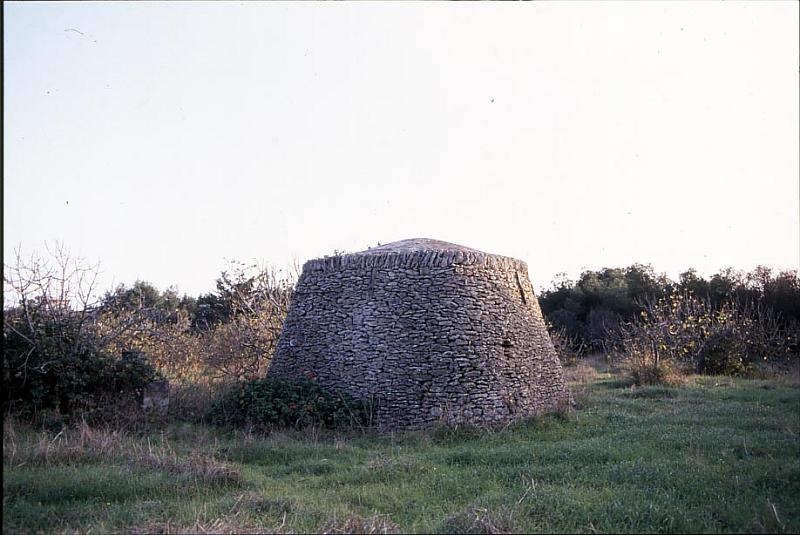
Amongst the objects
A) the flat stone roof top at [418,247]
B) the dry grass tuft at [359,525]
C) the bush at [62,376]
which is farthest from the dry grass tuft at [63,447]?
the flat stone roof top at [418,247]

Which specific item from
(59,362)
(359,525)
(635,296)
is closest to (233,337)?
(59,362)

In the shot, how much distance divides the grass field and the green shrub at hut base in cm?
45

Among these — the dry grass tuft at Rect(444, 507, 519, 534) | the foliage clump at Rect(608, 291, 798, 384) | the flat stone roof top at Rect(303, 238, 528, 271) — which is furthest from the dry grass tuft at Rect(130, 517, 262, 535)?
the foliage clump at Rect(608, 291, 798, 384)

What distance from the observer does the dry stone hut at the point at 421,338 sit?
10.8m

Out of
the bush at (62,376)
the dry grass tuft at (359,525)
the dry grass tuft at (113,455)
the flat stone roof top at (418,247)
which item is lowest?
the dry grass tuft at (359,525)

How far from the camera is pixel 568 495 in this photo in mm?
6148

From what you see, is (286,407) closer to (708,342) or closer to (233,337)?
(233,337)

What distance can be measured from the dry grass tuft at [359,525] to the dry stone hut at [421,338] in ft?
16.4

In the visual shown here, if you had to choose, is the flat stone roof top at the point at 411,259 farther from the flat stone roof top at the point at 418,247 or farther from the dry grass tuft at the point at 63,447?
the dry grass tuft at the point at 63,447

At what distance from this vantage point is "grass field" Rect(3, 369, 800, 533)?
551 centimetres

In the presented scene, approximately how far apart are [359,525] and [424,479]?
1.78 m

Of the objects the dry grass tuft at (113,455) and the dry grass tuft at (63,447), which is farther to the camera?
the dry grass tuft at (63,447)

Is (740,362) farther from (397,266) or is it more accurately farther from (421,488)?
(421,488)

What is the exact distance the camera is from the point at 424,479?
23.3 ft
